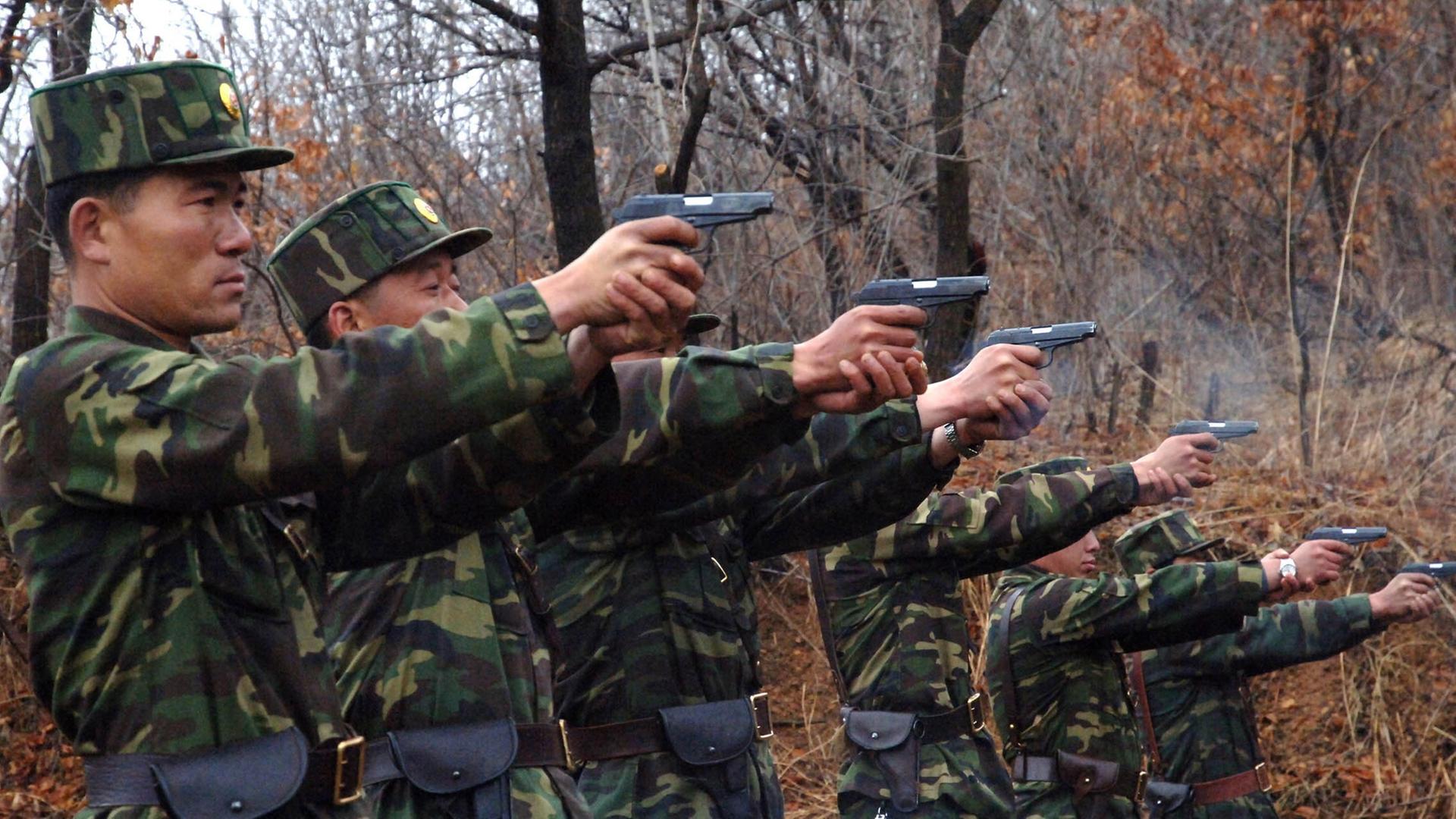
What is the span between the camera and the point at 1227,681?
766 cm

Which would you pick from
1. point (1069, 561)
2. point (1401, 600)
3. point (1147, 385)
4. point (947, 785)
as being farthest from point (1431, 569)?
point (1147, 385)

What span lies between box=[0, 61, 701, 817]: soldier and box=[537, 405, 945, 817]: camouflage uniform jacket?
1.86 metres

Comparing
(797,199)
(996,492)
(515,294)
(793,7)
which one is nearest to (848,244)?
(797,199)

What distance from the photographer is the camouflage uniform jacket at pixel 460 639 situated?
3916mm

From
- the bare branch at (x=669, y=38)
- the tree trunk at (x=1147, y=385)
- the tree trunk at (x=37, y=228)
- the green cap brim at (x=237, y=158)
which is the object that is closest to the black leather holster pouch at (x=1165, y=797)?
the bare branch at (x=669, y=38)

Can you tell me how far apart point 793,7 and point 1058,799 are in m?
5.55

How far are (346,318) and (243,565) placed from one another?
5.15ft

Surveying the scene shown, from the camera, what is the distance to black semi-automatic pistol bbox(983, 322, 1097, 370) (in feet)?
16.7

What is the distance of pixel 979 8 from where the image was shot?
402 inches

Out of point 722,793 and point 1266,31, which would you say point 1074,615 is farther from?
point 1266,31

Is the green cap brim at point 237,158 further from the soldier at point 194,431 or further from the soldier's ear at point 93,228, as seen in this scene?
the soldier's ear at point 93,228

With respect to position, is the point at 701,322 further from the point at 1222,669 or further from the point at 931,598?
the point at 1222,669

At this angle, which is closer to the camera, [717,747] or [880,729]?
[717,747]

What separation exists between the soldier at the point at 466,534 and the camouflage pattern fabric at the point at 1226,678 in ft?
13.9
